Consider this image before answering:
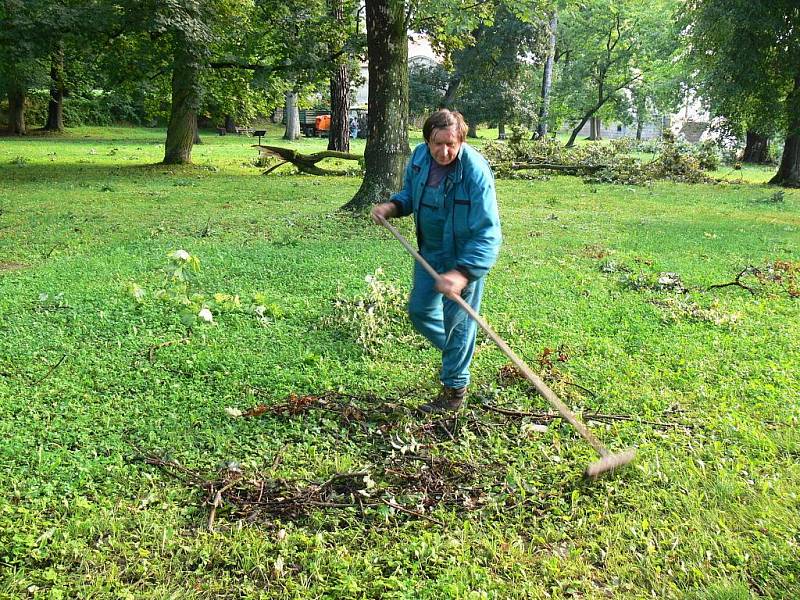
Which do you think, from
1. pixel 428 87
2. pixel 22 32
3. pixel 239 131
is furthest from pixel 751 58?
pixel 239 131

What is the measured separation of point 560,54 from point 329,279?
36570 millimetres

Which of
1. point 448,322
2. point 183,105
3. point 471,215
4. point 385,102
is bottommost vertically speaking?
point 448,322

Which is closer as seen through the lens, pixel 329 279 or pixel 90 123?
pixel 329 279

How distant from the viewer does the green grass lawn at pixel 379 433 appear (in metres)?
2.62

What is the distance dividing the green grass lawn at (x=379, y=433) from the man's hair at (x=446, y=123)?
1.65 metres

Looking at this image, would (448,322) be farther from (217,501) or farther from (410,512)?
(217,501)

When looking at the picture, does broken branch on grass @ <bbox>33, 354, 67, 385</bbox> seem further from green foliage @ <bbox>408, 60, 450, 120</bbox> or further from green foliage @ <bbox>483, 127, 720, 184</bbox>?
green foliage @ <bbox>408, 60, 450, 120</bbox>

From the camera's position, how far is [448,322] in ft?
12.2

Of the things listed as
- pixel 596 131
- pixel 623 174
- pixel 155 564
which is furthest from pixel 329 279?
pixel 596 131

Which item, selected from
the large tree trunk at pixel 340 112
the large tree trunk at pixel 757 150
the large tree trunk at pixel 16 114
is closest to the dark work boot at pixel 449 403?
the large tree trunk at pixel 340 112

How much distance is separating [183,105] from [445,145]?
45.8 ft

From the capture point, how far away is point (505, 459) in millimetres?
3416

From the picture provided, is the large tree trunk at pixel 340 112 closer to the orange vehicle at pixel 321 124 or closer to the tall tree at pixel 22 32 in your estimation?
the tall tree at pixel 22 32

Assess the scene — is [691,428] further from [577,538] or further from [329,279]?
[329,279]
